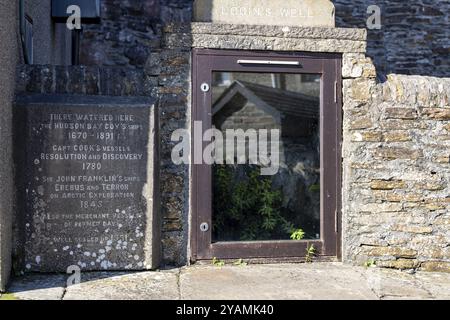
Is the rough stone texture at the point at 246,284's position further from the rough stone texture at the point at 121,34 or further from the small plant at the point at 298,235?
the rough stone texture at the point at 121,34

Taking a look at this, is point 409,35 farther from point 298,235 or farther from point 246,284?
point 246,284

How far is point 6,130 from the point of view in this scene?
421 cm

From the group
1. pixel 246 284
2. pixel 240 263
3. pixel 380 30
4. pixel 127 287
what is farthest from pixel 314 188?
pixel 380 30

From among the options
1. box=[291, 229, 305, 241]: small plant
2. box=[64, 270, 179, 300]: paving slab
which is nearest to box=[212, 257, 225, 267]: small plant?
box=[64, 270, 179, 300]: paving slab

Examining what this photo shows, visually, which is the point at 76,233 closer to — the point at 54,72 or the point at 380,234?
the point at 54,72

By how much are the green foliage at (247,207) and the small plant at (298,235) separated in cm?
3

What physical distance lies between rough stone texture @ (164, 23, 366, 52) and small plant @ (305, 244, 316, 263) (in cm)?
163

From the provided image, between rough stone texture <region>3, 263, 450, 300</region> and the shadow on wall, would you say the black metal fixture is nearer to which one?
rough stone texture <region>3, 263, 450, 300</region>

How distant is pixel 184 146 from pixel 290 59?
1.13 meters

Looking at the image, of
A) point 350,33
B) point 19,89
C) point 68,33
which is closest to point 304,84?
point 350,33

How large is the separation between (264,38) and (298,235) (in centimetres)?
167

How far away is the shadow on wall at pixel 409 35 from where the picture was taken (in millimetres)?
9898

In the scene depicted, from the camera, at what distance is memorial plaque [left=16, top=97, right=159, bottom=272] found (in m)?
4.44

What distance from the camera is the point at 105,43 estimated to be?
980 centimetres
